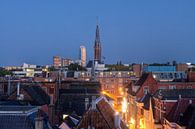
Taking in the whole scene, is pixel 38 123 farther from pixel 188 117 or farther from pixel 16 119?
pixel 188 117

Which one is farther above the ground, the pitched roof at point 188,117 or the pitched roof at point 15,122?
the pitched roof at point 15,122

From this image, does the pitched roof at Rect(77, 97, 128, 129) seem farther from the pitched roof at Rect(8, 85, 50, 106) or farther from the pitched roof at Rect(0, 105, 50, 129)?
the pitched roof at Rect(8, 85, 50, 106)

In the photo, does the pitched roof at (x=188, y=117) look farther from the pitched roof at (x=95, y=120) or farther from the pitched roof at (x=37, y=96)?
the pitched roof at (x=37, y=96)

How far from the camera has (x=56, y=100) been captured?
207 ft

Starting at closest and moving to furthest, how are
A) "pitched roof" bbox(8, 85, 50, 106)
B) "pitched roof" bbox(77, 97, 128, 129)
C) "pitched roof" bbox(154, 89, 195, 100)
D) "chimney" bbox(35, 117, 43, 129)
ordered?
"chimney" bbox(35, 117, 43, 129) < "pitched roof" bbox(77, 97, 128, 129) < "pitched roof" bbox(8, 85, 50, 106) < "pitched roof" bbox(154, 89, 195, 100)

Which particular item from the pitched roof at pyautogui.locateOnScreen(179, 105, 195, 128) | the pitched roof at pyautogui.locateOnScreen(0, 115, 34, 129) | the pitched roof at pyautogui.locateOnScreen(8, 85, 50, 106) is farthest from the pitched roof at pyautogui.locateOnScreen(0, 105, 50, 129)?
the pitched roof at pyautogui.locateOnScreen(8, 85, 50, 106)

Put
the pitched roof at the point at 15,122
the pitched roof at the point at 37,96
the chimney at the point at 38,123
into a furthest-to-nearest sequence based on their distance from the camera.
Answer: the pitched roof at the point at 37,96
the pitched roof at the point at 15,122
the chimney at the point at 38,123

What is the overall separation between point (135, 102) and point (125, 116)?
1506 centimetres

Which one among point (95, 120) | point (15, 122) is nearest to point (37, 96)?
point (95, 120)

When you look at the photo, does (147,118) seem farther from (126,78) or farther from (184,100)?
(126,78)

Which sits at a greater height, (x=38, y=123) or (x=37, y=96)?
(x=38, y=123)

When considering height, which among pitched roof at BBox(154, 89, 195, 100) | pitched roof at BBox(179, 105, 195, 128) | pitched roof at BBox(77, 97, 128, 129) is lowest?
pitched roof at BBox(179, 105, 195, 128)

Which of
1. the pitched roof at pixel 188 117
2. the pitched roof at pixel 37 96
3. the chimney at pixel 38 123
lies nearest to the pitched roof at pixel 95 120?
the chimney at pixel 38 123

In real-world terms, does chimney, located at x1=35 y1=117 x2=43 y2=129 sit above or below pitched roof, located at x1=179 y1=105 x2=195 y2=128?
above
